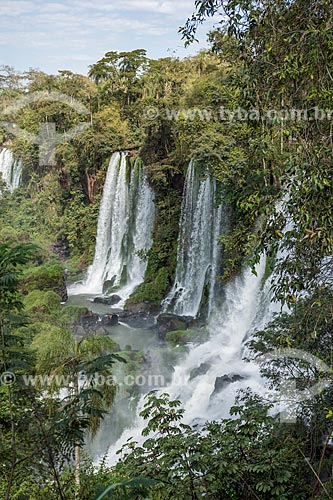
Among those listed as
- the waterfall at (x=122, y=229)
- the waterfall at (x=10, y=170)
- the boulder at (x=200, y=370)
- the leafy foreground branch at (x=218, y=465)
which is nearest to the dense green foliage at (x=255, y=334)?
the leafy foreground branch at (x=218, y=465)

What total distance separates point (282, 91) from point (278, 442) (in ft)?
10.4

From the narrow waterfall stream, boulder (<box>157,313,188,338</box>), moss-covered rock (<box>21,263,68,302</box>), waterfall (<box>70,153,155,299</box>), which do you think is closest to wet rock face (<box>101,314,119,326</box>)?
the narrow waterfall stream

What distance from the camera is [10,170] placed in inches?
1056

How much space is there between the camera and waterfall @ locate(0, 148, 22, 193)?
26516mm

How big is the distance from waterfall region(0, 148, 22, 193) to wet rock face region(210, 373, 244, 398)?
66.9 feet

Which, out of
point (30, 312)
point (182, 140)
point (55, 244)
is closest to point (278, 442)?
point (30, 312)

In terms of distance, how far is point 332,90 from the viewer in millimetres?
3121

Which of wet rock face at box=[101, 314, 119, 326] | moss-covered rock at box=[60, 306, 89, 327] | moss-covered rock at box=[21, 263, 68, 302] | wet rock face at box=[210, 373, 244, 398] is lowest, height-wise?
wet rock face at box=[210, 373, 244, 398]

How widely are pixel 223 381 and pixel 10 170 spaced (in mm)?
21295

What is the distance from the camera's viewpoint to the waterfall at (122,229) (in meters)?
18.1

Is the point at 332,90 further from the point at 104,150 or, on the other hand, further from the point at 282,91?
the point at 104,150

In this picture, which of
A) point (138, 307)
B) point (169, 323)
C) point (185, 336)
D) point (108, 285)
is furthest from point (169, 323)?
point (108, 285)

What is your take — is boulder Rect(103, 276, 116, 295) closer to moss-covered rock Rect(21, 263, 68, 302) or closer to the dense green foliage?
moss-covered rock Rect(21, 263, 68, 302)

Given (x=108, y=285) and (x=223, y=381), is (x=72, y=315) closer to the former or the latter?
(x=108, y=285)
